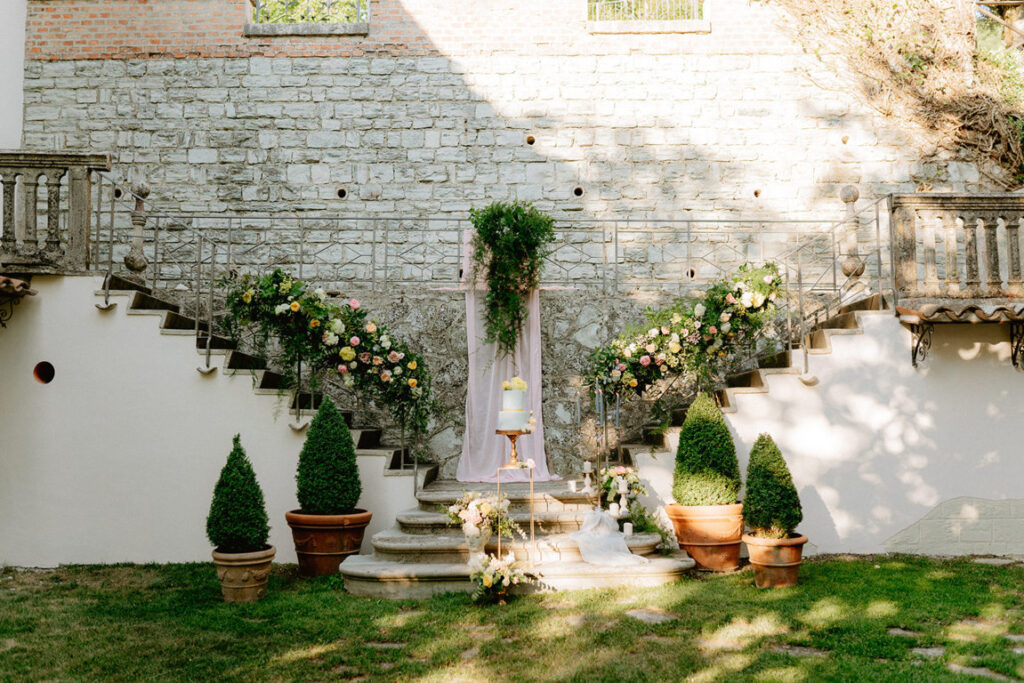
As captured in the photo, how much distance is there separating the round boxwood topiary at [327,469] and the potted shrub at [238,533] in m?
0.65

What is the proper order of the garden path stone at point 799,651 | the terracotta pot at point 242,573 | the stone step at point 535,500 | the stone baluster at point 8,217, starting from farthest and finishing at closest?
the stone baluster at point 8,217 < the stone step at point 535,500 < the terracotta pot at point 242,573 < the garden path stone at point 799,651

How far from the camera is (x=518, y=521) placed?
6457mm

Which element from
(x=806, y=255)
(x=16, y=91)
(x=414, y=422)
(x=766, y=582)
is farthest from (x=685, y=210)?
(x=16, y=91)

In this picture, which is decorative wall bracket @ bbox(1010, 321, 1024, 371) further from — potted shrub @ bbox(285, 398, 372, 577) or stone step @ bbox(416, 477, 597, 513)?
potted shrub @ bbox(285, 398, 372, 577)

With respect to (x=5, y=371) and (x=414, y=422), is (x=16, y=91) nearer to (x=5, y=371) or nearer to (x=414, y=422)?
(x=5, y=371)

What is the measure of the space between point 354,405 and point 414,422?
4.17 ft

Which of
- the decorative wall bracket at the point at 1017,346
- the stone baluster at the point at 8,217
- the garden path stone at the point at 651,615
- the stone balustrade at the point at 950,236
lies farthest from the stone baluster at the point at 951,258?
the stone baluster at the point at 8,217

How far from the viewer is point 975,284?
7172mm

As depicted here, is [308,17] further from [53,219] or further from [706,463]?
[706,463]

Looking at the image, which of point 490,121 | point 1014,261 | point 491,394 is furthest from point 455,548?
point 490,121

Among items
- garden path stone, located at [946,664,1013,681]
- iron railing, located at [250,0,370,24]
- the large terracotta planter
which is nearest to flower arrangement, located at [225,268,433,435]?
the large terracotta planter

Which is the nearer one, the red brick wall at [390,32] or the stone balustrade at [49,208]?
the stone balustrade at [49,208]

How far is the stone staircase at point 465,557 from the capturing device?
5.78 m

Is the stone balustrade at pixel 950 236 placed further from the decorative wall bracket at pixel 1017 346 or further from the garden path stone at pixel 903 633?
the garden path stone at pixel 903 633
